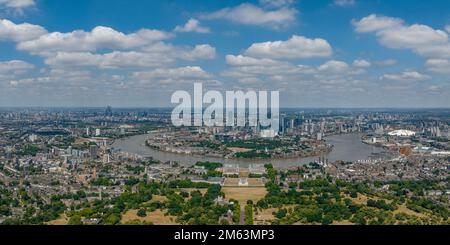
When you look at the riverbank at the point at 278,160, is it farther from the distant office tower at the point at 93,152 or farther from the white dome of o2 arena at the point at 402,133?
the white dome of o2 arena at the point at 402,133

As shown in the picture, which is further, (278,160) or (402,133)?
(402,133)

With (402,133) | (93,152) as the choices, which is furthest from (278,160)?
(402,133)

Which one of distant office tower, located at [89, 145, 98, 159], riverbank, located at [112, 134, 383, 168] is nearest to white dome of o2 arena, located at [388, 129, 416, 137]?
riverbank, located at [112, 134, 383, 168]

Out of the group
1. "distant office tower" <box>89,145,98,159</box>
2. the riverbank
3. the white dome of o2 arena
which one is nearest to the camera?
the riverbank

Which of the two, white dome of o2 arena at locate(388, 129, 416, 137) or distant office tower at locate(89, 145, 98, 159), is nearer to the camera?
distant office tower at locate(89, 145, 98, 159)

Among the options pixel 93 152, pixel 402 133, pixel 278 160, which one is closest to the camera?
pixel 278 160

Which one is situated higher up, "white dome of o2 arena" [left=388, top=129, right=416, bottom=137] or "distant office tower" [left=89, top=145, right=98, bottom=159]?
"white dome of o2 arena" [left=388, top=129, right=416, bottom=137]

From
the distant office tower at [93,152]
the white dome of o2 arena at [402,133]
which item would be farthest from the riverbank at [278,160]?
the white dome of o2 arena at [402,133]

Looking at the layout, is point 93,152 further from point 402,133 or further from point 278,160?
point 402,133

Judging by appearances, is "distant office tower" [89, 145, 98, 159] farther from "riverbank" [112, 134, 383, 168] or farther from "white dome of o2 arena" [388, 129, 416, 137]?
"white dome of o2 arena" [388, 129, 416, 137]

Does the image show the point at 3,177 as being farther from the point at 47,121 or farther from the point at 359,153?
the point at 47,121

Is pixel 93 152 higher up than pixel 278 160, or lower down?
higher up

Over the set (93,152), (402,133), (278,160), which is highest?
(402,133)
